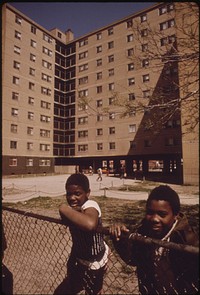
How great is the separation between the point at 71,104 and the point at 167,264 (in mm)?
48141

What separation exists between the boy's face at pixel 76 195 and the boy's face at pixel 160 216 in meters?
0.75

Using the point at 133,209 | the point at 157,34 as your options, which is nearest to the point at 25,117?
the point at 133,209

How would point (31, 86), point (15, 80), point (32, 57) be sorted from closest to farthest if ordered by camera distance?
point (15, 80)
point (31, 86)
point (32, 57)

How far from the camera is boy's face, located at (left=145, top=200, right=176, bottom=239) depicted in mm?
1614

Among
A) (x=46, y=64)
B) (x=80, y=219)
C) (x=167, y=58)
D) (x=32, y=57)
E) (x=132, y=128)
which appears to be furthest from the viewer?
(x=46, y=64)

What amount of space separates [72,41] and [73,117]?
53.8 feet

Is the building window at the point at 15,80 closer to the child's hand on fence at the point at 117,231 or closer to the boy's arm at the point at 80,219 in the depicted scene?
the boy's arm at the point at 80,219

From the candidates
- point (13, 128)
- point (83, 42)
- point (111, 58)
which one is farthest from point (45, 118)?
point (83, 42)

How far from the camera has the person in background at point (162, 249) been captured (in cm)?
148

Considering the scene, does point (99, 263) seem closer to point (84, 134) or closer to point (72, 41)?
point (84, 134)

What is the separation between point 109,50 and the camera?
139ft

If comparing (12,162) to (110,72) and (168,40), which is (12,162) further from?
(168,40)

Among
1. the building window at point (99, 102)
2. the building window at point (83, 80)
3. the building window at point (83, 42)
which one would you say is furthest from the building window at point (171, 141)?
the building window at point (83, 42)

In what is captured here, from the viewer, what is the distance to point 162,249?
65.4 inches
